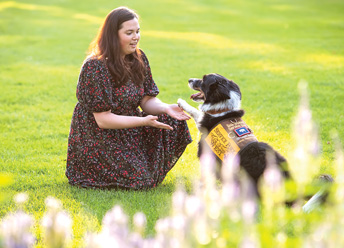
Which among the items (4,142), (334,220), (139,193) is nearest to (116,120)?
(139,193)

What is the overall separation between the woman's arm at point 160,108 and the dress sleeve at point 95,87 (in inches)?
24.9

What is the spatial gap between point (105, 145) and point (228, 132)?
4.05 feet

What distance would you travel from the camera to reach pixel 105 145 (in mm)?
4234

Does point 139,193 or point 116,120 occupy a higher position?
point 116,120

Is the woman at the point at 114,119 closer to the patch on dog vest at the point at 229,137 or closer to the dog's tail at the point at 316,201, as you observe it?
the patch on dog vest at the point at 229,137

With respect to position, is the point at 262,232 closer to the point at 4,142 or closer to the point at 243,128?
the point at 243,128

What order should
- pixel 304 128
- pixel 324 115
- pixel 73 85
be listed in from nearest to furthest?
pixel 304 128 < pixel 324 115 < pixel 73 85

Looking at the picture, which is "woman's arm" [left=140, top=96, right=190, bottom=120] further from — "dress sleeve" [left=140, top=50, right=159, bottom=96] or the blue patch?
the blue patch

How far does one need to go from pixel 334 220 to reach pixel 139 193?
300 centimetres

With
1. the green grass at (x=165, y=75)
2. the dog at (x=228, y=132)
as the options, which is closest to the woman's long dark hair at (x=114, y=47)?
the dog at (x=228, y=132)

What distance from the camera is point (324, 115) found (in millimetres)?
6707

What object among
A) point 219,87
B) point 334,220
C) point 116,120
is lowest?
point 116,120

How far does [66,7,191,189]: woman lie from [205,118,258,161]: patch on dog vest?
0.51 metres

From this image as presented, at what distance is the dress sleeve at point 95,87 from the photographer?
13.4 ft
